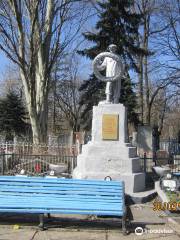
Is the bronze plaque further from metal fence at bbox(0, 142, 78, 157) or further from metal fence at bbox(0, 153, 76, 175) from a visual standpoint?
metal fence at bbox(0, 142, 78, 157)

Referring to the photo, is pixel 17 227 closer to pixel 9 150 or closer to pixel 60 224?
pixel 60 224

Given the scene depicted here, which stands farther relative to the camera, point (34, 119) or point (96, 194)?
point (34, 119)

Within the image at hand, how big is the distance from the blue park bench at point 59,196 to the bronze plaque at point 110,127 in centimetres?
346

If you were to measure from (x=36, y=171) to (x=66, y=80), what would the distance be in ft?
123

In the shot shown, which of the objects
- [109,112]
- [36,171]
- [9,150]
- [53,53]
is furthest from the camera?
[53,53]

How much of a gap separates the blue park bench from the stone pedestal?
9.46 feet

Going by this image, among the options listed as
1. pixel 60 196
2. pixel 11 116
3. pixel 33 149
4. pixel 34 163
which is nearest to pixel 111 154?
pixel 60 196

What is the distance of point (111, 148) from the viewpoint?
1152 centimetres

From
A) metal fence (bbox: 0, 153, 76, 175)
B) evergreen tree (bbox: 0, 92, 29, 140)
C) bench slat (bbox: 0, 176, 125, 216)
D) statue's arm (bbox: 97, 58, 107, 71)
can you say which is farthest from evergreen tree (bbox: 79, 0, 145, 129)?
bench slat (bbox: 0, 176, 125, 216)

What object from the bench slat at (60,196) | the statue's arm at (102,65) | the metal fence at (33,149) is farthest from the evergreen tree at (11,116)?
the bench slat at (60,196)

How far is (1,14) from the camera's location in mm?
20312

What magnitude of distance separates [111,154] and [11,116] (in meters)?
25.5

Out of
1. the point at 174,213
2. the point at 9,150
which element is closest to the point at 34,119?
the point at 9,150

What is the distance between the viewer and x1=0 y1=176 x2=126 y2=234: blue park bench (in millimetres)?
7582
